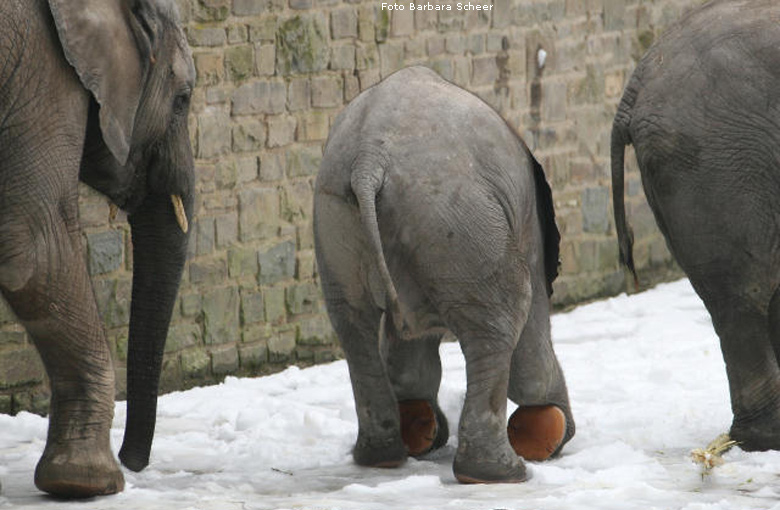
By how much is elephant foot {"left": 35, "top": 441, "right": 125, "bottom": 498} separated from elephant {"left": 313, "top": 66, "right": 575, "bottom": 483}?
104 cm

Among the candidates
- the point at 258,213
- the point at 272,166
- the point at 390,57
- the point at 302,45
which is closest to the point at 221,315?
the point at 258,213

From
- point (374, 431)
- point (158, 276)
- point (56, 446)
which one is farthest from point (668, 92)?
point (56, 446)

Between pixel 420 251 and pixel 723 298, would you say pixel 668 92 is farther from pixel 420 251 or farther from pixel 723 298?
pixel 420 251

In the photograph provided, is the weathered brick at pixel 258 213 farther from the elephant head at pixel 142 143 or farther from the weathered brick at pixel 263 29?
the elephant head at pixel 142 143

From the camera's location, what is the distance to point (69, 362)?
18.9 feet

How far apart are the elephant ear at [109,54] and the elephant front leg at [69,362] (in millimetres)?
432

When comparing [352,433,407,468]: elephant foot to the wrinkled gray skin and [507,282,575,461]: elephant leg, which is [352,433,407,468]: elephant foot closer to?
[507,282,575,461]: elephant leg

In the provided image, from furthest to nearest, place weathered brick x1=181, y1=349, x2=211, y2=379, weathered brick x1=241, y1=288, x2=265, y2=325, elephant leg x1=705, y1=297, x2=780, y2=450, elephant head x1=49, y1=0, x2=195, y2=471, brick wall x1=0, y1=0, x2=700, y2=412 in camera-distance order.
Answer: weathered brick x1=241, y1=288, x2=265, y2=325, weathered brick x1=181, y1=349, x2=211, y2=379, brick wall x1=0, y1=0, x2=700, y2=412, elephant leg x1=705, y1=297, x2=780, y2=450, elephant head x1=49, y1=0, x2=195, y2=471

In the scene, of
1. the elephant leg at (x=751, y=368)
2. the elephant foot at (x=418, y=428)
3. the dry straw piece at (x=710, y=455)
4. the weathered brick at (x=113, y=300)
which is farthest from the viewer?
the weathered brick at (x=113, y=300)

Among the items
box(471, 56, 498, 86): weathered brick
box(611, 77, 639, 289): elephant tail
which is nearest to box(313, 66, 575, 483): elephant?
box(611, 77, 639, 289): elephant tail

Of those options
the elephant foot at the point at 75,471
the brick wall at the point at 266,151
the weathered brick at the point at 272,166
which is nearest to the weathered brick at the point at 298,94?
the brick wall at the point at 266,151

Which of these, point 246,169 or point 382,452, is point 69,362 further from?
point 246,169

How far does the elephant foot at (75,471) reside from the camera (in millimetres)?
5766

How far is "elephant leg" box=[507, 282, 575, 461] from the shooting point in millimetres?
6465
